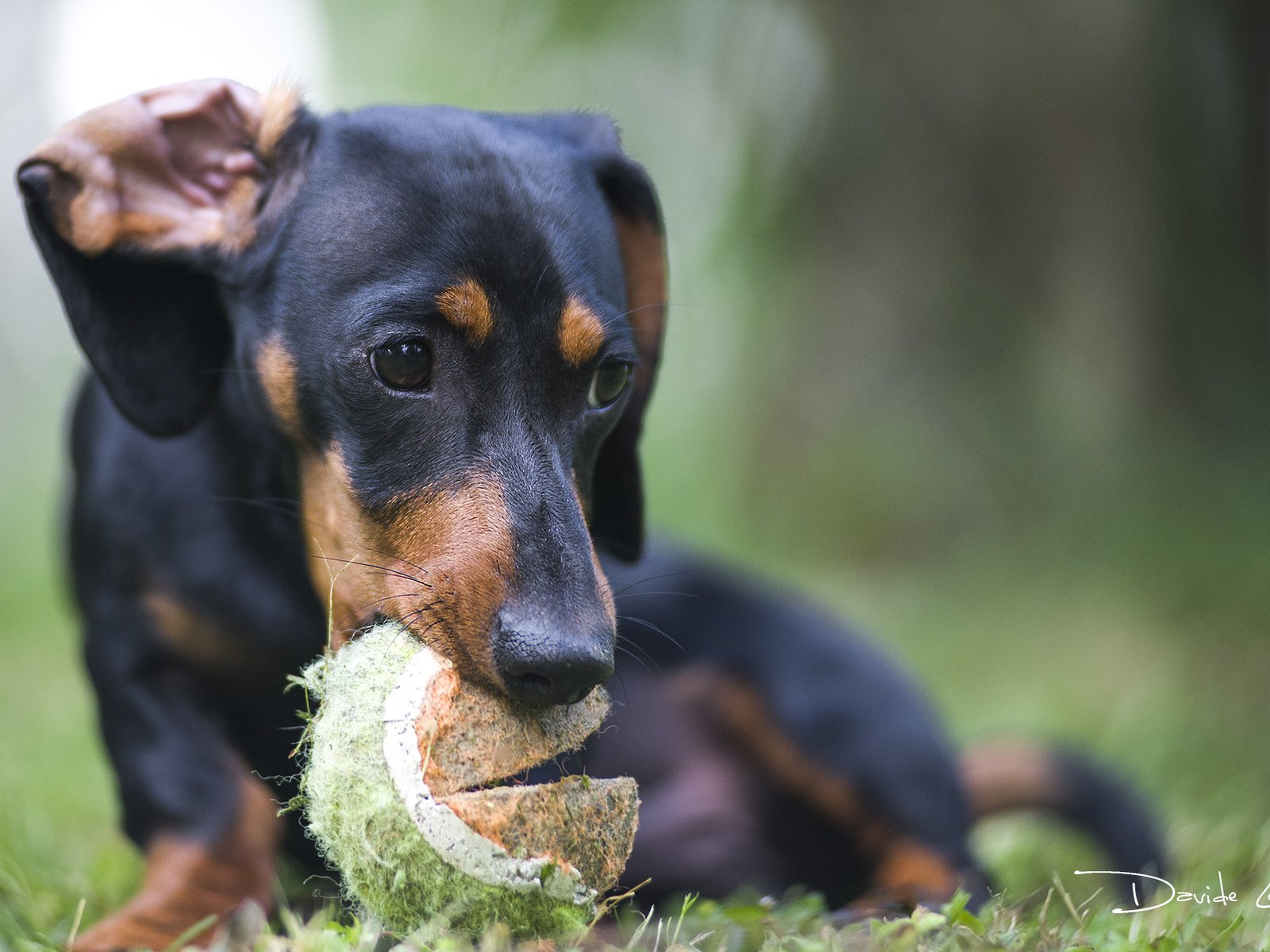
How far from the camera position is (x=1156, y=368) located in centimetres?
755

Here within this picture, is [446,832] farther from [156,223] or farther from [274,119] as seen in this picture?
[274,119]

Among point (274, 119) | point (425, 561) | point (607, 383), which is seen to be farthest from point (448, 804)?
point (274, 119)

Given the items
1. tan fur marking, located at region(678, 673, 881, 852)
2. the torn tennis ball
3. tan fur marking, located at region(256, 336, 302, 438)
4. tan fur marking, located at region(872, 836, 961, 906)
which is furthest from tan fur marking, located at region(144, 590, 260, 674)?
tan fur marking, located at region(872, 836, 961, 906)

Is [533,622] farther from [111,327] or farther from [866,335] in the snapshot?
[866,335]

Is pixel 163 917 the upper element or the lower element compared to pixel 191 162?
lower

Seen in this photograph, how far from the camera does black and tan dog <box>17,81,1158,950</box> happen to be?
2.16 metres

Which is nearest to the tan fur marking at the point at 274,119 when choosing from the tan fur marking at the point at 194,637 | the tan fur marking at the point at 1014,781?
the tan fur marking at the point at 194,637

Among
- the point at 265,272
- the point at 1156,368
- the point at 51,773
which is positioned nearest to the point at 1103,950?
the point at 265,272

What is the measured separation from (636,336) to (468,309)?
669mm

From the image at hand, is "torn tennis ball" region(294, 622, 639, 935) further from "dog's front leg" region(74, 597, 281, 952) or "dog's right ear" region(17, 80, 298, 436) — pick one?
"dog's right ear" region(17, 80, 298, 436)

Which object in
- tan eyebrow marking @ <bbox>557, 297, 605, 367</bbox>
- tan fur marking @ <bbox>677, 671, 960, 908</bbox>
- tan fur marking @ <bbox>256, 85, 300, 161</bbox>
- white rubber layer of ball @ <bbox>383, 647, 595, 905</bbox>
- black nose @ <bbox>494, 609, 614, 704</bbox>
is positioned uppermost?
tan fur marking @ <bbox>256, 85, 300, 161</bbox>

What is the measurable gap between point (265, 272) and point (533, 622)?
101 cm

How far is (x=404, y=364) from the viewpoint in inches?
87.0

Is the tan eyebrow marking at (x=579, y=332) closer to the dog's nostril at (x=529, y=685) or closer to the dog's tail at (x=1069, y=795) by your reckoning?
the dog's nostril at (x=529, y=685)
